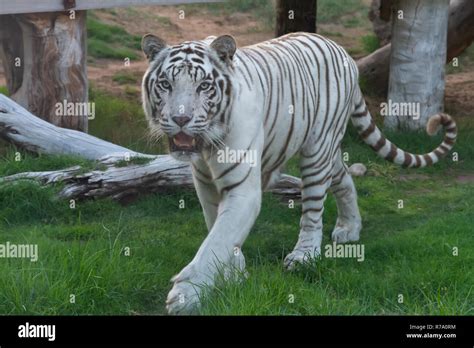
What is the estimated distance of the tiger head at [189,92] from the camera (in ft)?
13.6

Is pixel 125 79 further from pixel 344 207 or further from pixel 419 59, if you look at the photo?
pixel 344 207

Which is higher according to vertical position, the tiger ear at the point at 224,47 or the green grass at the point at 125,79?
the tiger ear at the point at 224,47

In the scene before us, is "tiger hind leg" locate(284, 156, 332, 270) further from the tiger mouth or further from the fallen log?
the tiger mouth

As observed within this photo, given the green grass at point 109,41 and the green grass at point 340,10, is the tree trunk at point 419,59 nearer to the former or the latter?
the green grass at point 109,41

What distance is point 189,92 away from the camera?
4.16 m

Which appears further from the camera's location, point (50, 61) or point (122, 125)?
point (122, 125)

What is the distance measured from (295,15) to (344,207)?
321cm

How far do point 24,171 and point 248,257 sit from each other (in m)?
1.91

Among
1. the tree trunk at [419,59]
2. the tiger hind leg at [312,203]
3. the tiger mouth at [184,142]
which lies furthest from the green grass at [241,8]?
the tiger mouth at [184,142]

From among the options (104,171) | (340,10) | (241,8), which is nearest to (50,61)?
(104,171)

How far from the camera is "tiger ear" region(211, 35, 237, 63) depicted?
426 centimetres

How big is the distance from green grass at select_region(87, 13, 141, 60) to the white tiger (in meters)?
5.69

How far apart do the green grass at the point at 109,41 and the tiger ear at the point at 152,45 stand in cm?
633

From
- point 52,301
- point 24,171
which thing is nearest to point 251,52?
point 52,301
